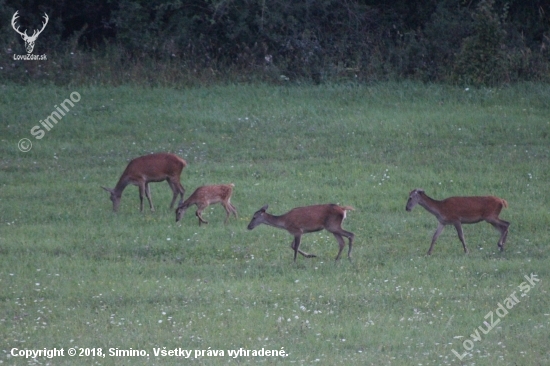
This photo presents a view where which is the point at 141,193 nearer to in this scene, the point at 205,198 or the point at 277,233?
the point at 205,198

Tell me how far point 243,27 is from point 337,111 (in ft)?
18.4

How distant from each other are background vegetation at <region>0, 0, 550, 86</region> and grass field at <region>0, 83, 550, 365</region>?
39.3 inches

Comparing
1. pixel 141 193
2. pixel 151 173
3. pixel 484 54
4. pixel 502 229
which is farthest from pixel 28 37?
pixel 502 229

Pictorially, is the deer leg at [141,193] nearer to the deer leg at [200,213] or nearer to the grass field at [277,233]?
the grass field at [277,233]

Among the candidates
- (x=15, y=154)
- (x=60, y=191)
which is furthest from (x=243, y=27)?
(x=60, y=191)

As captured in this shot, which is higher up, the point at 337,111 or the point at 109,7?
the point at 109,7

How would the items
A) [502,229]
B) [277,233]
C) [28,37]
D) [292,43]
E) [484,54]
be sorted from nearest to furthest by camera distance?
[502,229], [277,233], [484,54], [292,43], [28,37]

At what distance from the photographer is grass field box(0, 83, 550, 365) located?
370 inches

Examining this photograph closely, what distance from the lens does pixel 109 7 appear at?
2892cm

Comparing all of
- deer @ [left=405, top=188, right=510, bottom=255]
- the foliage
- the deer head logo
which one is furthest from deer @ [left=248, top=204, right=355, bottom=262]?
the deer head logo

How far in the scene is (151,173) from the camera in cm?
1570

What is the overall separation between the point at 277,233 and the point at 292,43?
12.1m

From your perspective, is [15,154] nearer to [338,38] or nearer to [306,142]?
[306,142]

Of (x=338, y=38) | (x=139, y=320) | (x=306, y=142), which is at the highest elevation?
(x=338, y=38)
